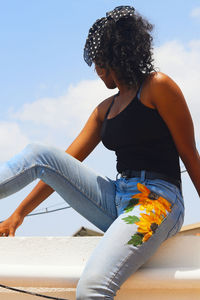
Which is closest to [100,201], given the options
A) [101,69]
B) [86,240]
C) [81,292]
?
[86,240]

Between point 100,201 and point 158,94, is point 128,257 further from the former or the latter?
point 158,94

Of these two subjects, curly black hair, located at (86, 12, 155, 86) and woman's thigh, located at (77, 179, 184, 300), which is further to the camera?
curly black hair, located at (86, 12, 155, 86)

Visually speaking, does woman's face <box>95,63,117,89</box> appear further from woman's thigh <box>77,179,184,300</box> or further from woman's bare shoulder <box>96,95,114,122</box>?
woman's thigh <box>77,179,184,300</box>

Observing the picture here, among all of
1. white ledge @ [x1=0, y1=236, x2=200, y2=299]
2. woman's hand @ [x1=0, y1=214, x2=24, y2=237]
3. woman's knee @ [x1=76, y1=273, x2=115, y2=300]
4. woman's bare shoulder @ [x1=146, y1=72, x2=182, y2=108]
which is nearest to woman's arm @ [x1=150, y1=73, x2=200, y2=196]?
woman's bare shoulder @ [x1=146, y1=72, x2=182, y2=108]

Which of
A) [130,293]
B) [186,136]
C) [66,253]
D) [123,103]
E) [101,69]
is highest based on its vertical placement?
[101,69]

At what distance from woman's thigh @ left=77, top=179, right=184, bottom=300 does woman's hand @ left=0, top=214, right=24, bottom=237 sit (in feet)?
1.71

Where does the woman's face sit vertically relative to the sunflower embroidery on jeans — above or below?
above

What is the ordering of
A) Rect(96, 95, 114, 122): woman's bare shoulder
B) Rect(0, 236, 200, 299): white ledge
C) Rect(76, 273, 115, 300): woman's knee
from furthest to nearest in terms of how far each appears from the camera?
1. Rect(96, 95, 114, 122): woman's bare shoulder
2. Rect(0, 236, 200, 299): white ledge
3. Rect(76, 273, 115, 300): woman's knee

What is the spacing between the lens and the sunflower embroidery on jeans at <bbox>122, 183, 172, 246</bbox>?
1.88m

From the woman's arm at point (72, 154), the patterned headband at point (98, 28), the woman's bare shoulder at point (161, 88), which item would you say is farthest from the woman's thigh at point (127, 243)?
the patterned headband at point (98, 28)

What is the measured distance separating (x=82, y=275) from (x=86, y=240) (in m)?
0.32

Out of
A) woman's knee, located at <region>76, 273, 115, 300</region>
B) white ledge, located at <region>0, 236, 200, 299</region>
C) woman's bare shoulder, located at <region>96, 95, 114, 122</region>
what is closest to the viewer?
woman's knee, located at <region>76, 273, 115, 300</region>

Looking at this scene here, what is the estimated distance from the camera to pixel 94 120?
247cm

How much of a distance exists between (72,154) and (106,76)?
43cm
